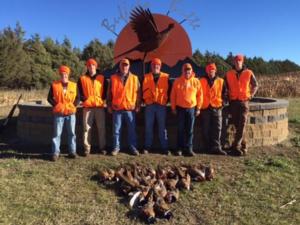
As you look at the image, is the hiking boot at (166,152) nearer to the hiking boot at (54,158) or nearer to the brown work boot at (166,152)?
the brown work boot at (166,152)

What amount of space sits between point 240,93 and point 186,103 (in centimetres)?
113

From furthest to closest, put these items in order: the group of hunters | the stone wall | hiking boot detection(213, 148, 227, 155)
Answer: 1. the stone wall
2. hiking boot detection(213, 148, 227, 155)
3. the group of hunters

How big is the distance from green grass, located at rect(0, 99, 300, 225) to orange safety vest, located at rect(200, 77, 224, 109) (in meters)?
1.00

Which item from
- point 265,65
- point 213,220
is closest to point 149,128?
point 213,220

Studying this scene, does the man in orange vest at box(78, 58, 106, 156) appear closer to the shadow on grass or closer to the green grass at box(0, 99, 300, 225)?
the green grass at box(0, 99, 300, 225)

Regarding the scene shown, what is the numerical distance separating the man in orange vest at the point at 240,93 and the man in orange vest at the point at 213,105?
22 cm

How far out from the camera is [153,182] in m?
6.44

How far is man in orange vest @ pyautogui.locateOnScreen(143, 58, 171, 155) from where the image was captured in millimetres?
8336

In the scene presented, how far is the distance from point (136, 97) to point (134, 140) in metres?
0.81

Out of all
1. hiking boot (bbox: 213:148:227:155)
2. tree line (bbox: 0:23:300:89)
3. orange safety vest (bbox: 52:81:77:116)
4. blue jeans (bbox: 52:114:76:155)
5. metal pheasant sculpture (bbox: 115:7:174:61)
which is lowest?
hiking boot (bbox: 213:148:227:155)

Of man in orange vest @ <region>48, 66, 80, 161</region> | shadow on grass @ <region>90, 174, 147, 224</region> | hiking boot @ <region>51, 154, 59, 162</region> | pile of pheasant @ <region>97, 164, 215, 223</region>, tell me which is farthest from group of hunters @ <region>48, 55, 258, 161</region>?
shadow on grass @ <region>90, 174, 147, 224</region>

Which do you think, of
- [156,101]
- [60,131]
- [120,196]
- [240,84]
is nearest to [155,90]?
[156,101]

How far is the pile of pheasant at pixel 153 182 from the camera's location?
574 centimetres

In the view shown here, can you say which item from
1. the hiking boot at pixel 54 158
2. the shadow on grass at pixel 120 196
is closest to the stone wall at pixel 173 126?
the hiking boot at pixel 54 158
